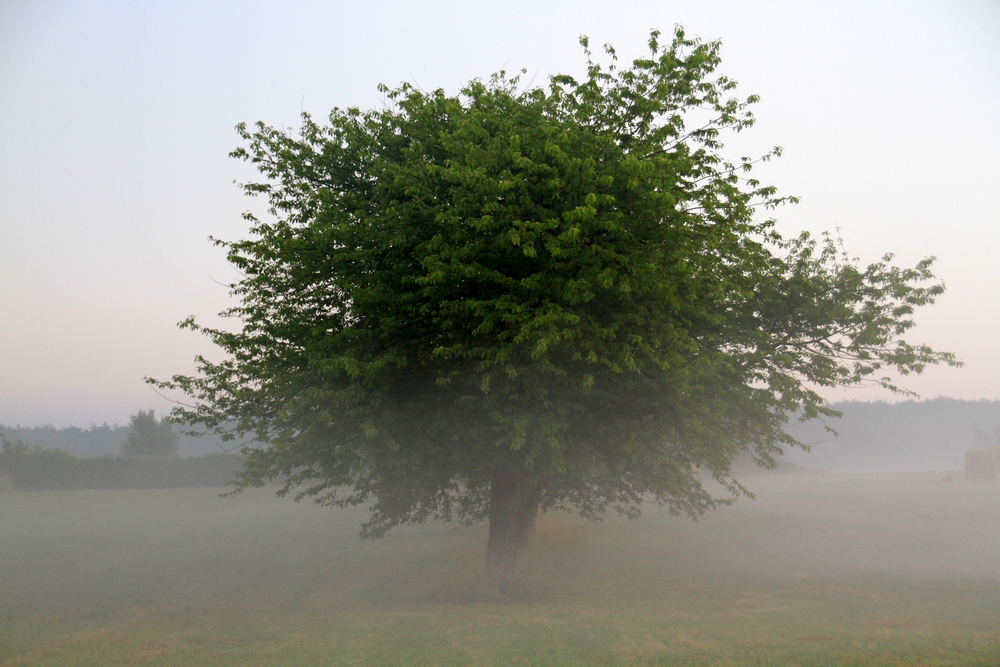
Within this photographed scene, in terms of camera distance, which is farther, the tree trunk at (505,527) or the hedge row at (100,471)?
the hedge row at (100,471)

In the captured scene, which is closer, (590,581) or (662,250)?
(662,250)

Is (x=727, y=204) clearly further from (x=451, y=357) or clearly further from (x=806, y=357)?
(x=451, y=357)

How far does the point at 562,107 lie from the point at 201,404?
12.2 metres

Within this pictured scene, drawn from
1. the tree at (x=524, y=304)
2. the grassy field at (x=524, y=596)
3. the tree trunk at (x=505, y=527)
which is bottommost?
the grassy field at (x=524, y=596)

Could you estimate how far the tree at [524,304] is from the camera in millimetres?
13180

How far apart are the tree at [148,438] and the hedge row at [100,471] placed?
1200 centimetres

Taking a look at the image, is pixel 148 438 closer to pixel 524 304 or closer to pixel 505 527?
pixel 505 527

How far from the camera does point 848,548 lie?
29.0 metres

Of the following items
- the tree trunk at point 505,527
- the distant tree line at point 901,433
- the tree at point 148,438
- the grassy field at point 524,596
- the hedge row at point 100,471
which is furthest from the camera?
the distant tree line at point 901,433

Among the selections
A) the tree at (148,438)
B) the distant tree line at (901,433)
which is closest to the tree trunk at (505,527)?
the tree at (148,438)

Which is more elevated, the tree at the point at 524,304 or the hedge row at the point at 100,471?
the tree at the point at 524,304

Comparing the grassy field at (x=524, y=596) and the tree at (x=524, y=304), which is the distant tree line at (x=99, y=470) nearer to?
the grassy field at (x=524, y=596)

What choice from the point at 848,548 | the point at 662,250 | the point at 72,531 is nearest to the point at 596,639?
the point at 662,250

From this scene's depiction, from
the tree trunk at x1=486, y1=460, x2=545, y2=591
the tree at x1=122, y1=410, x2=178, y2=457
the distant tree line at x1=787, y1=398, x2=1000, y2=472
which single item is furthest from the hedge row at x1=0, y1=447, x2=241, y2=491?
the distant tree line at x1=787, y1=398, x2=1000, y2=472
